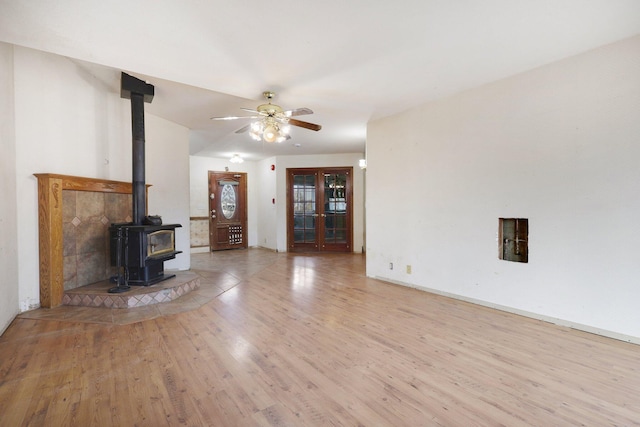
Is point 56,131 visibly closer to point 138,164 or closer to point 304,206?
point 138,164

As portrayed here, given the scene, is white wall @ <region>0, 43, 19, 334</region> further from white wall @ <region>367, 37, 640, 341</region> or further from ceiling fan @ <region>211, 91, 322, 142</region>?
white wall @ <region>367, 37, 640, 341</region>

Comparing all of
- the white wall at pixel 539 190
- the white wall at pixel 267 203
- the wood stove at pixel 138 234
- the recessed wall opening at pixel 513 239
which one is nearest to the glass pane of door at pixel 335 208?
the white wall at pixel 267 203

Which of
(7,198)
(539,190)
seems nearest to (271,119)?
(7,198)

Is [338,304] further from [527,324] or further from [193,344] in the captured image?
[527,324]

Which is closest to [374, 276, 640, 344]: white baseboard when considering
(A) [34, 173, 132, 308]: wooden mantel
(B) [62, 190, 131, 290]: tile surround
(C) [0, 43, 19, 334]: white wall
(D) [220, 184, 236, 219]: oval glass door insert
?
(B) [62, 190, 131, 290]: tile surround

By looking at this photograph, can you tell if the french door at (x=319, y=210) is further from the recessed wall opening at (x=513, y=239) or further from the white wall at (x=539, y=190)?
the recessed wall opening at (x=513, y=239)

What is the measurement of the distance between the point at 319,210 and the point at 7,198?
561 centimetres

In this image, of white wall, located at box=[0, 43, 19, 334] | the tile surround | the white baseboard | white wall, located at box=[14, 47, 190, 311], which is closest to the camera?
the white baseboard

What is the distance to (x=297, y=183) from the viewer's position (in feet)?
25.0

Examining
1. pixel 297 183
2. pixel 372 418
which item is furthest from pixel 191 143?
pixel 372 418

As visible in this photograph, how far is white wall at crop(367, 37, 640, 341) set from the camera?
247 centimetres

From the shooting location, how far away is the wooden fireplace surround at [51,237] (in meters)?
3.06

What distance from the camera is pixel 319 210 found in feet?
24.6

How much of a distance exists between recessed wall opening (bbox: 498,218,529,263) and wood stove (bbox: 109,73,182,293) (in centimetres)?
407
